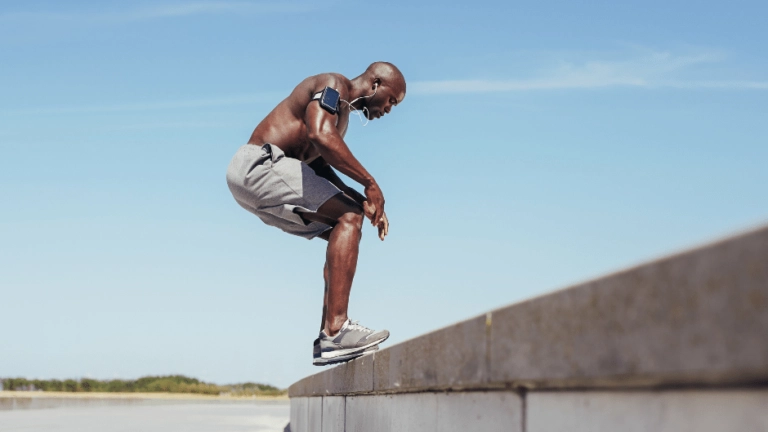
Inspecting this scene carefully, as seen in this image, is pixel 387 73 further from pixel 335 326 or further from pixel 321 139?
pixel 335 326

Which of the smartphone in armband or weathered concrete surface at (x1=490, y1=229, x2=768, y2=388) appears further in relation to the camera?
the smartphone in armband

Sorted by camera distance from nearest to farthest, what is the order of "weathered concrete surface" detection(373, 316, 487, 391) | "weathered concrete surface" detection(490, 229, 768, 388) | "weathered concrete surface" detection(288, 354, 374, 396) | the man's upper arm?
"weathered concrete surface" detection(490, 229, 768, 388)
"weathered concrete surface" detection(373, 316, 487, 391)
"weathered concrete surface" detection(288, 354, 374, 396)
the man's upper arm

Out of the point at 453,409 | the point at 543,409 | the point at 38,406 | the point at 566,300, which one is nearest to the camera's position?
the point at 566,300

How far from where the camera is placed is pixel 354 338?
15.5 feet

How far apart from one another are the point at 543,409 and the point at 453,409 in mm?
716

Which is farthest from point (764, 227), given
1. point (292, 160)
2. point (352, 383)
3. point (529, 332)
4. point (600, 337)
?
point (292, 160)

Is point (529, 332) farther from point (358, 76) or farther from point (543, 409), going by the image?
point (358, 76)

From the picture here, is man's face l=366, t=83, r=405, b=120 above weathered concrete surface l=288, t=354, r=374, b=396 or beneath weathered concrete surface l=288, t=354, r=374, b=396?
above

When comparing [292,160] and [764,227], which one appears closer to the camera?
[764,227]

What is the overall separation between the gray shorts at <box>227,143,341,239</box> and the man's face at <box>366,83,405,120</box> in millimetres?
544

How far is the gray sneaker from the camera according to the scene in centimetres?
472

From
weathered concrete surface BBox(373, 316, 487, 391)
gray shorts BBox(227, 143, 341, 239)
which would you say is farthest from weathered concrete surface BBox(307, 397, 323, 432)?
weathered concrete surface BBox(373, 316, 487, 391)

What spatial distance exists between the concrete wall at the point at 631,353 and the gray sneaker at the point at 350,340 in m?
2.11

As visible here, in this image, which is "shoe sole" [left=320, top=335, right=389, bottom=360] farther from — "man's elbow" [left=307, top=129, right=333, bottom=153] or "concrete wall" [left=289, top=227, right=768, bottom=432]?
"concrete wall" [left=289, top=227, right=768, bottom=432]
